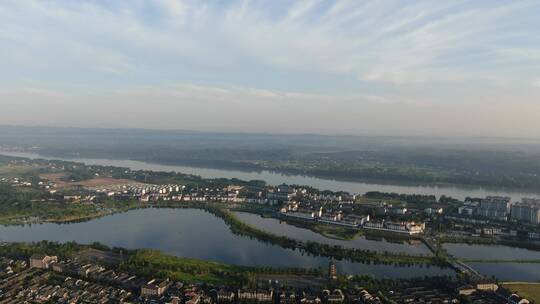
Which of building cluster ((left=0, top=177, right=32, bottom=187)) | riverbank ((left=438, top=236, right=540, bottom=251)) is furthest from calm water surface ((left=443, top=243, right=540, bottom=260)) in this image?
building cluster ((left=0, top=177, right=32, bottom=187))

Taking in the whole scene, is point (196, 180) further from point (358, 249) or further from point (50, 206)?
point (358, 249)

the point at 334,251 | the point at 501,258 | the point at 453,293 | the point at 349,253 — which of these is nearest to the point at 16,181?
the point at 334,251

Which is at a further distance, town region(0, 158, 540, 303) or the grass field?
the grass field

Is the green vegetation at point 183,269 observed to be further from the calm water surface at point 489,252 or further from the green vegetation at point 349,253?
the calm water surface at point 489,252

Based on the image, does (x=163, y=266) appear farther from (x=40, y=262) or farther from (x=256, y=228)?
(x=256, y=228)

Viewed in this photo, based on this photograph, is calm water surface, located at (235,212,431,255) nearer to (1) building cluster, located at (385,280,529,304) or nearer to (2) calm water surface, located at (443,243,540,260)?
(2) calm water surface, located at (443,243,540,260)

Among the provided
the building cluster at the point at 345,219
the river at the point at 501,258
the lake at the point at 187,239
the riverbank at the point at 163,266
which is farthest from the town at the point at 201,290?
the building cluster at the point at 345,219
